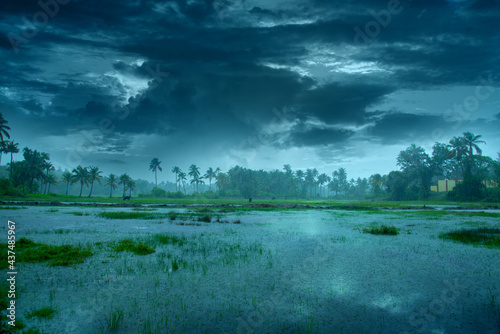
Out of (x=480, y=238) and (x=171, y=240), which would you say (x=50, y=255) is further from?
(x=480, y=238)

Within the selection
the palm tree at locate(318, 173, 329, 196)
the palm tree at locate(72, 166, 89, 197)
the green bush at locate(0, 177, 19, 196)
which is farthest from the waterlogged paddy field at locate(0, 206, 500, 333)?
the palm tree at locate(318, 173, 329, 196)

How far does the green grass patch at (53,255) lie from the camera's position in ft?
30.1

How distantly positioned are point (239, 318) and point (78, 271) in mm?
5942

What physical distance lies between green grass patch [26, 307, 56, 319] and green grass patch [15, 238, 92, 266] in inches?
143

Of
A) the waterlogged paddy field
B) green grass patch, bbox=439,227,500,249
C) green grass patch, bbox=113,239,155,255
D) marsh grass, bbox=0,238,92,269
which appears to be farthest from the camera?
green grass patch, bbox=439,227,500,249

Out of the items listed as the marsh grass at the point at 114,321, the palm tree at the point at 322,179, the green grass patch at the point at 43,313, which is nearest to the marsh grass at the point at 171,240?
the marsh grass at the point at 114,321

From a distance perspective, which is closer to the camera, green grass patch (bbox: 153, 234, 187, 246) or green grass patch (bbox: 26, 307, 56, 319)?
green grass patch (bbox: 26, 307, 56, 319)

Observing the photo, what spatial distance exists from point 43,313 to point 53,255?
5.02 meters

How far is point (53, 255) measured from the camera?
384 inches

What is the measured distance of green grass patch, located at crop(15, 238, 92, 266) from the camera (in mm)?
9172

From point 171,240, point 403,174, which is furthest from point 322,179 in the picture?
point 171,240

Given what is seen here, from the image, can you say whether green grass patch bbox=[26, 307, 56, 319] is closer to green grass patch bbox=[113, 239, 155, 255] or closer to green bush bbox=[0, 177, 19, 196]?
green grass patch bbox=[113, 239, 155, 255]

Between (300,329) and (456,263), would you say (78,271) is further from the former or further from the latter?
(456,263)

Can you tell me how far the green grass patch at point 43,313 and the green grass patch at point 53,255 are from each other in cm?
364
